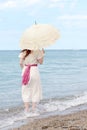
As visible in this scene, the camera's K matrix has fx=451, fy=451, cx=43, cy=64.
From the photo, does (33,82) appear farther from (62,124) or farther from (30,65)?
(62,124)

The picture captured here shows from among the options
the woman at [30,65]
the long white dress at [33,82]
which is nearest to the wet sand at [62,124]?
the long white dress at [33,82]

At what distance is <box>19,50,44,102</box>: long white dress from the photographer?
994cm

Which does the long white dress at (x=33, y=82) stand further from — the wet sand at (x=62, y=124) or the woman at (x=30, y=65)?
the wet sand at (x=62, y=124)

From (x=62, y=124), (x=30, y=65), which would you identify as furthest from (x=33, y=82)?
(x=62, y=124)

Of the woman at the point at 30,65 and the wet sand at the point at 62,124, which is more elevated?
the woman at the point at 30,65

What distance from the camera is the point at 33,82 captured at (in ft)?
33.2

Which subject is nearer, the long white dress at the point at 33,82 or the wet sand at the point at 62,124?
the wet sand at the point at 62,124

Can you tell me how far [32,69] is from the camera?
9.98 metres

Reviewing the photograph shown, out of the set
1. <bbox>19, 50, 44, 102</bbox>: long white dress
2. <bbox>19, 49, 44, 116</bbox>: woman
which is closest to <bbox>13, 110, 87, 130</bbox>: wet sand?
<bbox>19, 50, 44, 102</bbox>: long white dress

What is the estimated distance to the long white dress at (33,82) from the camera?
9938 mm

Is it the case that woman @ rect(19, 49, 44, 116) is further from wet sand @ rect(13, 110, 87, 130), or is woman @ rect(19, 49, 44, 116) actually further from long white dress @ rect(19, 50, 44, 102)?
wet sand @ rect(13, 110, 87, 130)
